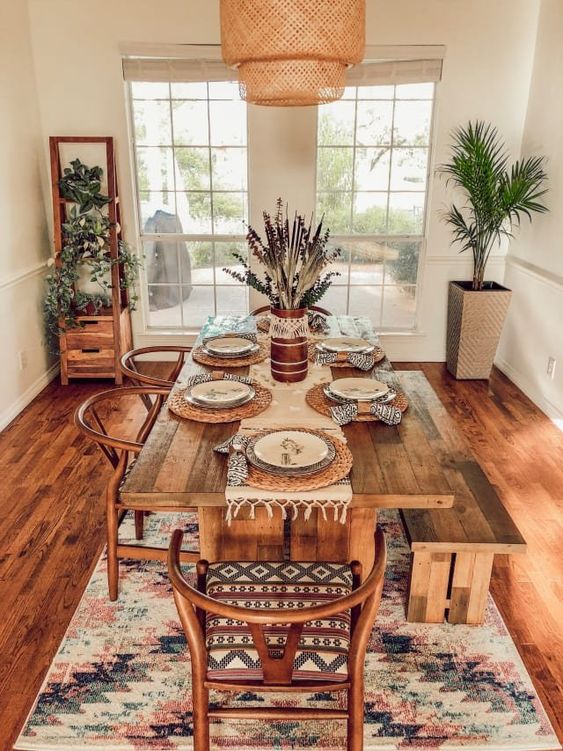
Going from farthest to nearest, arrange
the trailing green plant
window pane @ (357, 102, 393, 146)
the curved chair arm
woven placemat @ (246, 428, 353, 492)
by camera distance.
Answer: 1. window pane @ (357, 102, 393, 146)
2. the trailing green plant
3. woven placemat @ (246, 428, 353, 492)
4. the curved chair arm

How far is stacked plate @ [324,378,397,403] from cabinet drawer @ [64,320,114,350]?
2.60 meters

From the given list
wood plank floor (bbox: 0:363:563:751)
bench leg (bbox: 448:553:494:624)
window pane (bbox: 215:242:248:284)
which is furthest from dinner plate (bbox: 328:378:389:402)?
window pane (bbox: 215:242:248:284)

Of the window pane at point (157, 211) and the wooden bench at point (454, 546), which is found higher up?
the window pane at point (157, 211)

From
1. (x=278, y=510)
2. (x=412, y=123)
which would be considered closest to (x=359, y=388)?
(x=278, y=510)

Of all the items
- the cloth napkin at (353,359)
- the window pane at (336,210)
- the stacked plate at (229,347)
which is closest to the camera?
the cloth napkin at (353,359)

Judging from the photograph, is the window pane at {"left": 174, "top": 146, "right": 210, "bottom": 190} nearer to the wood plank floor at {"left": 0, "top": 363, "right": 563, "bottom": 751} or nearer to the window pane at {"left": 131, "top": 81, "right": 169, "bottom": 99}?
the window pane at {"left": 131, "top": 81, "right": 169, "bottom": 99}

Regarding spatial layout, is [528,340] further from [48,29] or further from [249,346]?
[48,29]

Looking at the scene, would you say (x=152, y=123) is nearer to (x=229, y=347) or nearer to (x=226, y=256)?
(x=226, y=256)

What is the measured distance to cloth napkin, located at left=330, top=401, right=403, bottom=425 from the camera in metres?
2.11

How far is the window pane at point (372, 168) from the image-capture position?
4.71m

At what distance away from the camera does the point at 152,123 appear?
463cm

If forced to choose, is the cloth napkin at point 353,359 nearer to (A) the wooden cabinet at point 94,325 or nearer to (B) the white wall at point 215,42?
(A) the wooden cabinet at point 94,325

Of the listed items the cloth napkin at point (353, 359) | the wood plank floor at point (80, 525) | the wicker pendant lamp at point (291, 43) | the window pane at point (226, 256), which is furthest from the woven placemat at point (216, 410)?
the window pane at point (226, 256)

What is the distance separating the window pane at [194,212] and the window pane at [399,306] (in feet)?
5.07
